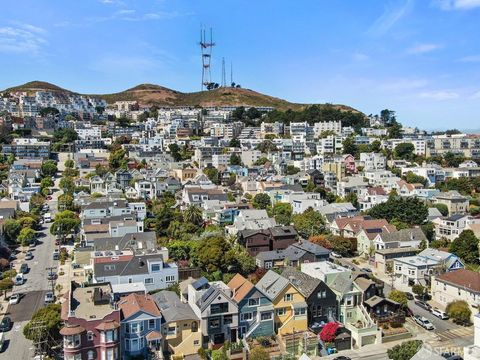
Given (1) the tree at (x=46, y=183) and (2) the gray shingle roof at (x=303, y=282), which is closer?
(2) the gray shingle roof at (x=303, y=282)

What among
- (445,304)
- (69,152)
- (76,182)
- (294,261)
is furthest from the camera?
(69,152)

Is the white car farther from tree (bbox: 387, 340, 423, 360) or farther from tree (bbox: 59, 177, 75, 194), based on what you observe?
tree (bbox: 59, 177, 75, 194)

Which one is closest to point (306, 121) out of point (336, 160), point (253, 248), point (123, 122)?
point (336, 160)

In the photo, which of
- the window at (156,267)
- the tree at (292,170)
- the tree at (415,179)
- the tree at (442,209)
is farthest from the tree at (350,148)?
the window at (156,267)

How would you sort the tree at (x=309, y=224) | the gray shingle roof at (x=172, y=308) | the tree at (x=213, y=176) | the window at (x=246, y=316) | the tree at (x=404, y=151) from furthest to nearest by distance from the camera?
the tree at (x=404, y=151) < the tree at (x=213, y=176) < the tree at (x=309, y=224) < the window at (x=246, y=316) < the gray shingle roof at (x=172, y=308)

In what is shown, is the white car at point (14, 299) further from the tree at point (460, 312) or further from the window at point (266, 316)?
the tree at point (460, 312)

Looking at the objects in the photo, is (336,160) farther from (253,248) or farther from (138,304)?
(138,304)
